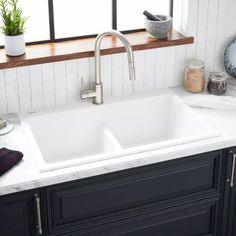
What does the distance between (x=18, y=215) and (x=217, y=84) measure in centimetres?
126

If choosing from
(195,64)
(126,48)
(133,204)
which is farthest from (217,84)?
(133,204)

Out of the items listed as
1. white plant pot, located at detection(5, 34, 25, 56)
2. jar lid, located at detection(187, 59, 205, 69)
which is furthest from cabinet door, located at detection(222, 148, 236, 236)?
white plant pot, located at detection(5, 34, 25, 56)

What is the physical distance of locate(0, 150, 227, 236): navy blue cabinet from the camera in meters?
2.46

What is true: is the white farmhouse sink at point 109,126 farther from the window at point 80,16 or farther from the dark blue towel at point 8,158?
the window at point 80,16

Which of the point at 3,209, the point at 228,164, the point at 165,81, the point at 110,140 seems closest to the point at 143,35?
the point at 165,81

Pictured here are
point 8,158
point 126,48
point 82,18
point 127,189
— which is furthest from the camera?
point 82,18

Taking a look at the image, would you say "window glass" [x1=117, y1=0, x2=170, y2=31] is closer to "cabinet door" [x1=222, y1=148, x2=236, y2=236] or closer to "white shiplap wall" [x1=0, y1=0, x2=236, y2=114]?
"white shiplap wall" [x1=0, y1=0, x2=236, y2=114]

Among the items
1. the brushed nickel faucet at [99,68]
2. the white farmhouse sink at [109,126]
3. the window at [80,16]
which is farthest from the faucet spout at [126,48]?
the window at [80,16]

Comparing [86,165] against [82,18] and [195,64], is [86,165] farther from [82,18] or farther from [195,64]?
[82,18]

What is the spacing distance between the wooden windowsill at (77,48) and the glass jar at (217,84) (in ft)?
0.76

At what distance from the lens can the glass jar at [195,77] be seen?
304cm

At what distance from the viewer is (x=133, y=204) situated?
2646mm

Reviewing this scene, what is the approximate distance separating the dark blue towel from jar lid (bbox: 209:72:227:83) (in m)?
1.14

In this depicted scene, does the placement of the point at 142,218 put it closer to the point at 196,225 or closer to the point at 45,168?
the point at 196,225
